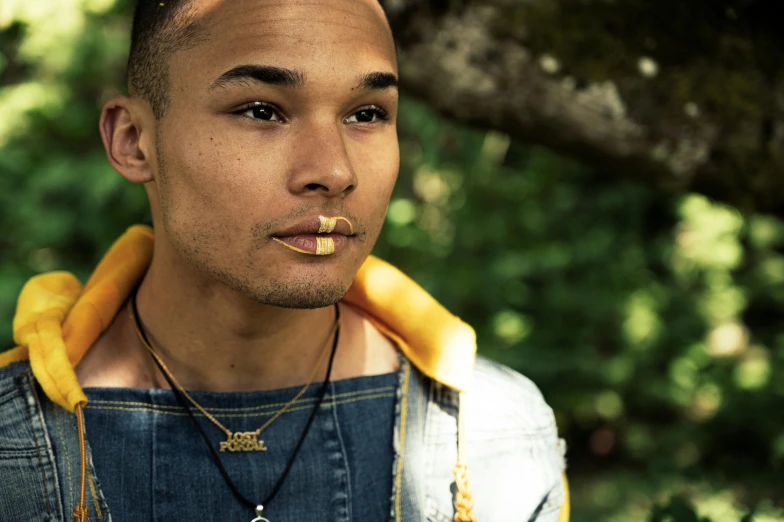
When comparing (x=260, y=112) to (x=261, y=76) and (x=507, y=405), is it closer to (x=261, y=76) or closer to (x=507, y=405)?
(x=261, y=76)

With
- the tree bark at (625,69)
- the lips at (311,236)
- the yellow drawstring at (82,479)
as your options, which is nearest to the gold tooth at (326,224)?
the lips at (311,236)

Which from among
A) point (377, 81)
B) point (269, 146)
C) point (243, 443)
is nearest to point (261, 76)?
point (269, 146)

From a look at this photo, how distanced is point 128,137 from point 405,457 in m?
1.13

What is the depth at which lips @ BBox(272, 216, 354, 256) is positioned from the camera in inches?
74.8

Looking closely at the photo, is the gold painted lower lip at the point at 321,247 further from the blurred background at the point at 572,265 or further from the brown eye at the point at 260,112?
the blurred background at the point at 572,265

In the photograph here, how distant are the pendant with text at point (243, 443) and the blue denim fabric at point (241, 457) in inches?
0.6

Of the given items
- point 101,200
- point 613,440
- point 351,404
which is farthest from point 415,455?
point 613,440

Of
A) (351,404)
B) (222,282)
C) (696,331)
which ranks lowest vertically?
(351,404)

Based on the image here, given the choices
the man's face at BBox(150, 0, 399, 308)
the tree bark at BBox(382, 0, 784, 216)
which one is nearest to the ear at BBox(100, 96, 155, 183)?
the man's face at BBox(150, 0, 399, 308)

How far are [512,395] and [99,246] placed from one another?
2845 millimetres

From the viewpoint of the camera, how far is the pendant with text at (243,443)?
84.2 inches

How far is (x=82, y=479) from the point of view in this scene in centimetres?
196

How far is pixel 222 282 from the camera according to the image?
202cm

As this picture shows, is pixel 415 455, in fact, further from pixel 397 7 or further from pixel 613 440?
pixel 613 440
